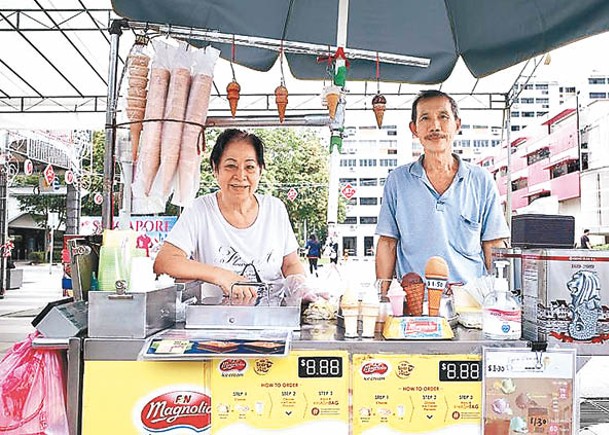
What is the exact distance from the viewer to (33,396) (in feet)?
4.48

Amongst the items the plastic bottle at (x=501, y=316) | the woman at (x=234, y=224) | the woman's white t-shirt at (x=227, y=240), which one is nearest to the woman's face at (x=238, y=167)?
the woman at (x=234, y=224)

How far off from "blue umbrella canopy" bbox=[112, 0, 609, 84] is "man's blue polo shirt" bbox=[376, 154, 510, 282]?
715mm

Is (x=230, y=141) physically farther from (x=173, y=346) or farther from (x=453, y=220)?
(x=173, y=346)

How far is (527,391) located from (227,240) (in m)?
1.24

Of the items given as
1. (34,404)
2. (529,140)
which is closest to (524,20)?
(34,404)

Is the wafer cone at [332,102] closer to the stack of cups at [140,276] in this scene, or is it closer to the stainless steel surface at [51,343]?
the stack of cups at [140,276]

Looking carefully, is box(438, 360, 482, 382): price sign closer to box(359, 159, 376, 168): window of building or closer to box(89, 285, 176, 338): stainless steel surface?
box(89, 285, 176, 338): stainless steel surface

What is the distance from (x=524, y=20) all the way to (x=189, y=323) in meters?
2.19

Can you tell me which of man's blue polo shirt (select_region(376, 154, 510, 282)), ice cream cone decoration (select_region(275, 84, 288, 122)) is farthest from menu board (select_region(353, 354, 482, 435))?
ice cream cone decoration (select_region(275, 84, 288, 122))

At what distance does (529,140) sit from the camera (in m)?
31.1

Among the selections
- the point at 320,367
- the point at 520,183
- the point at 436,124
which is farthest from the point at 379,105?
the point at 520,183

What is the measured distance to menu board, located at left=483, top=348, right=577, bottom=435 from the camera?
4.52 ft

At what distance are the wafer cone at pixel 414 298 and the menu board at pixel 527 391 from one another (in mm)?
220

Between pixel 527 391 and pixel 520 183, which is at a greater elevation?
pixel 520 183
